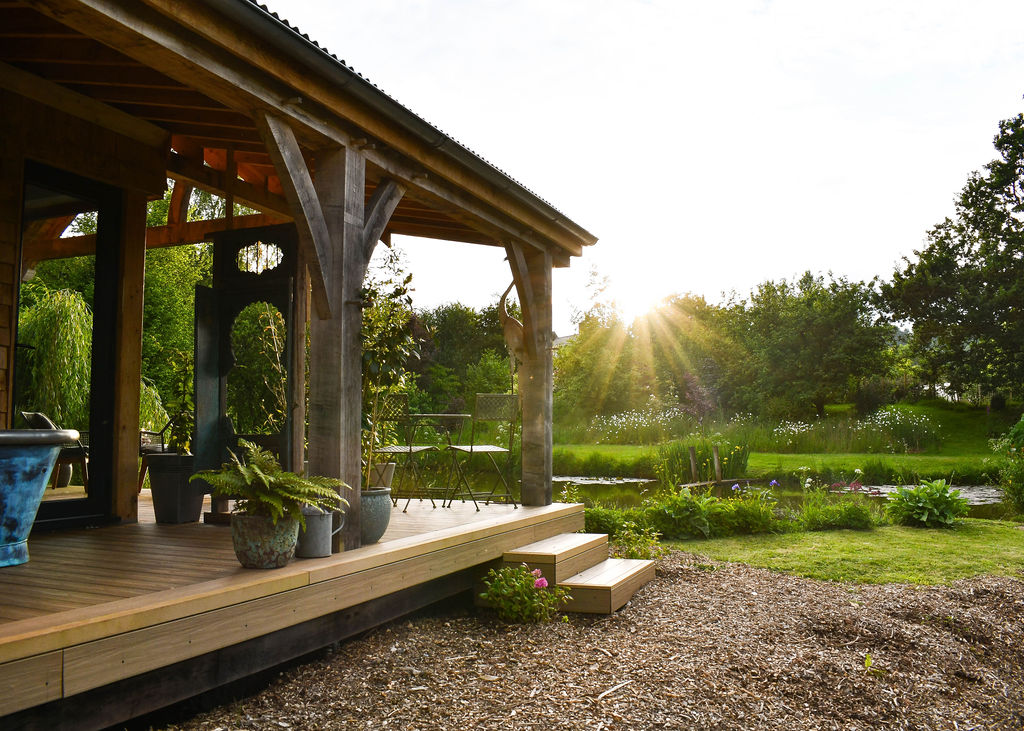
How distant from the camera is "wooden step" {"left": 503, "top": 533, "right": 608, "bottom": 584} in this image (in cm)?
500

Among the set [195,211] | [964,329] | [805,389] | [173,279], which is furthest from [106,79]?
[964,329]

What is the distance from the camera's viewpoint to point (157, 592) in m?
2.90

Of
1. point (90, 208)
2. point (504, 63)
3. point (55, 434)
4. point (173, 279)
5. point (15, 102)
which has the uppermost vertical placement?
point (504, 63)

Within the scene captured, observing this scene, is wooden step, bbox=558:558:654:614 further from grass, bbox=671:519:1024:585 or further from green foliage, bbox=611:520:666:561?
grass, bbox=671:519:1024:585

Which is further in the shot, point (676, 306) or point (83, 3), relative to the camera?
point (676, 306)

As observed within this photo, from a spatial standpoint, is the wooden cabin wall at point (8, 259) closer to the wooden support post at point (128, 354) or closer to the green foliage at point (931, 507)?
the wooden support post at point (128, 354)

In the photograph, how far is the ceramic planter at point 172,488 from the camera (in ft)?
16.2

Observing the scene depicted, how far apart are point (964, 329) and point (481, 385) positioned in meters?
12.3

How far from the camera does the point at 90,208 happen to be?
16.1 ft

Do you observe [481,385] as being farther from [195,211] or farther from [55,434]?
[55,434]

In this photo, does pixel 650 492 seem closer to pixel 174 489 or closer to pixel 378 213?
pixel 174 489

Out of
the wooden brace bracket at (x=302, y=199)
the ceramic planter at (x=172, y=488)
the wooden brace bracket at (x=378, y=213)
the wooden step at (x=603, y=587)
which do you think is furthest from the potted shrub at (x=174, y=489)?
the wooden step at (x=603, y=587)

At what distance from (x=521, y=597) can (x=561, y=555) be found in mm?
557

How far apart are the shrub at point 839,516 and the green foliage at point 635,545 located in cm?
219
